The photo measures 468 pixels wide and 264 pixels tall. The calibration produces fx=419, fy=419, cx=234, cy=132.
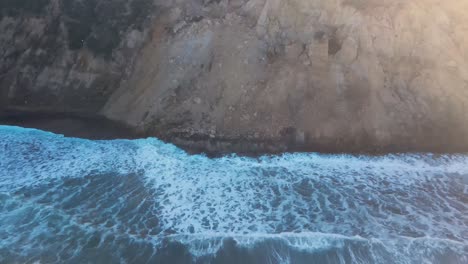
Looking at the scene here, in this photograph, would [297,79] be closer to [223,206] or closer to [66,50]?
[223,206]

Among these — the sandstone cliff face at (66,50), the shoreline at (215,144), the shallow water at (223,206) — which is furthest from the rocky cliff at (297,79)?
the shallow water at (223,206)

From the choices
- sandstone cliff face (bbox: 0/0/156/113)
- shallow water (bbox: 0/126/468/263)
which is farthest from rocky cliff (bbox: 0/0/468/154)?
shallow water (bbox: 0/126/468/263)

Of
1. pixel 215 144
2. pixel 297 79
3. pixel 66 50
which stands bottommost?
pixel 215 144

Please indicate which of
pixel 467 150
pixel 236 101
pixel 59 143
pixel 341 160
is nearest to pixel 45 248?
pixel 59 143

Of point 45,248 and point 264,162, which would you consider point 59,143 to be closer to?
point 45,248

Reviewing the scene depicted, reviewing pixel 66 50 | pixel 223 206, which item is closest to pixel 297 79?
pixel 223 206

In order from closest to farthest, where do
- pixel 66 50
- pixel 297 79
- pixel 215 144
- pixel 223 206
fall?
pixel 223 206
pixel 215 144
pixel 297 79
pixel 66 50

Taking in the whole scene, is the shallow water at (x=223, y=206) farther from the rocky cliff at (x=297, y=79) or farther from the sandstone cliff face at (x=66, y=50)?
the sandstone cliff face at (x=66, y=50)
